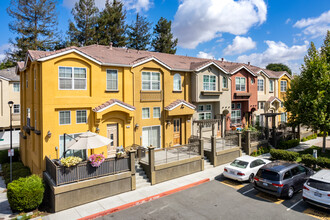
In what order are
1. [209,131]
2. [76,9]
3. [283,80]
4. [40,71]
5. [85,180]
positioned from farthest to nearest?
[76,9], [283,80], [209,131], [40,71], [85,180]

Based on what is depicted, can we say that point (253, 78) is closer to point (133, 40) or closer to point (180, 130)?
point (180, 130)

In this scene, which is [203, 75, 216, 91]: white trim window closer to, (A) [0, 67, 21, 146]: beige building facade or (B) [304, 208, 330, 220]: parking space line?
(B) [304, 208, 330, 220]: parking space line

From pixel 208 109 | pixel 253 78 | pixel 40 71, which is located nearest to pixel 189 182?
pixel 208 109

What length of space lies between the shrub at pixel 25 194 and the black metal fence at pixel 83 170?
0.91m

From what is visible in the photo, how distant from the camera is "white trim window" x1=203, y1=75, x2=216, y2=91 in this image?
2186 centimetres

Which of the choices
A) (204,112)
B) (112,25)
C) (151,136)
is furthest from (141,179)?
(112,25)

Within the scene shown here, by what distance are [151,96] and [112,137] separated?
472 cm

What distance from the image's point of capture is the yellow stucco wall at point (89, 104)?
14328mm

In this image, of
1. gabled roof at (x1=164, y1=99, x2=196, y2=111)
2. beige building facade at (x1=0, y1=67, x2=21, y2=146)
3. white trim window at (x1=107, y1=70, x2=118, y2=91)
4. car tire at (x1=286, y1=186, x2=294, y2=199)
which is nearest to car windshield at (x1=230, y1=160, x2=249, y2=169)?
car tire at (x1=286, y1=186, x2=294, y2=199)

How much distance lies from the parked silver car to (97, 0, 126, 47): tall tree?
3360 cm

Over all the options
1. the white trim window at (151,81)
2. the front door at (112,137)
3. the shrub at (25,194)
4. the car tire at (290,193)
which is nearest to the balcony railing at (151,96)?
the white trim window at (151,81)

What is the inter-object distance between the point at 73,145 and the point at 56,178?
1815 millimetres

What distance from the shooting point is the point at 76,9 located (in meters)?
37.3

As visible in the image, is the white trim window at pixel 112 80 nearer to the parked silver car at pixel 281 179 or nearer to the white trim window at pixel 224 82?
the parked silver car at pixel 281 179
